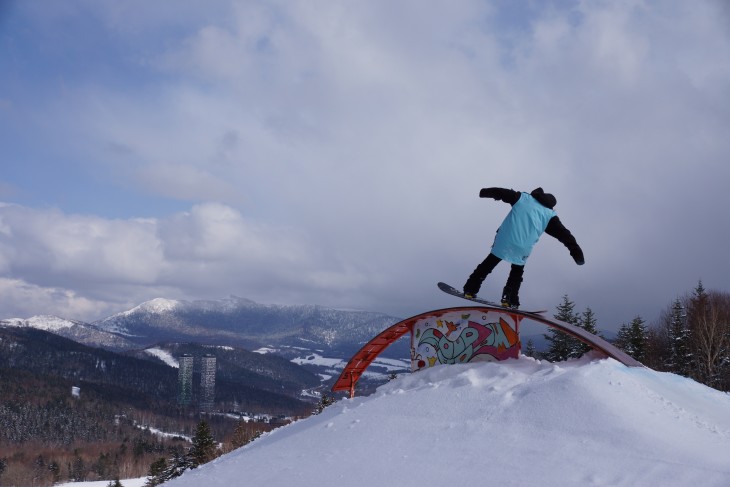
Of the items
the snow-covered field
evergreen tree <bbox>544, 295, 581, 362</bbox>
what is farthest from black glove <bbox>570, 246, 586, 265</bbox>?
the snow-covered field

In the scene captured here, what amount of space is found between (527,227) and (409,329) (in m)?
4.50

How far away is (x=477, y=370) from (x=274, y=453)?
3.79m

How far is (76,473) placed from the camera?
4122 inches

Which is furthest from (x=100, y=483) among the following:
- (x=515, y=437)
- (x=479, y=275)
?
(x=515, y=437)

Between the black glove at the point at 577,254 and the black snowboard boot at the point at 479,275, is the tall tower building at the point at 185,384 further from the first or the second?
the black glove at the point at 577,254

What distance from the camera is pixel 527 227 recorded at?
9664 mm

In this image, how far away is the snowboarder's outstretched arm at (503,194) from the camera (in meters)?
9.87

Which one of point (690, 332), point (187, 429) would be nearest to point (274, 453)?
point (690, 332)

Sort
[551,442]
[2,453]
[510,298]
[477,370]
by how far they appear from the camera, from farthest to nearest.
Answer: [2,453] → [510,298] → [477,370] → [551,442]

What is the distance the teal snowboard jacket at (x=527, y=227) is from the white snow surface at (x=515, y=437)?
6.66 ft

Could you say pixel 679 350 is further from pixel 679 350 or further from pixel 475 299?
pixel 475 299

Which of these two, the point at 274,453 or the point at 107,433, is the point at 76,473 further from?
the point at 274,453

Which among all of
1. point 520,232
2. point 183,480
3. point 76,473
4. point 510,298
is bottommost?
point 76,473

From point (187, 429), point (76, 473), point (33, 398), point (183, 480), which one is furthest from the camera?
point (187, 429)
